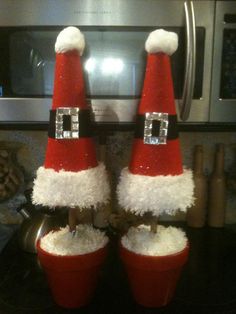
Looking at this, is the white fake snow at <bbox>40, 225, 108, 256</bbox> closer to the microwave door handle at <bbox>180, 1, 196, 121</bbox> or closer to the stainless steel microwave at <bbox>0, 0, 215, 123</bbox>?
the stainless steel microwave at <bbox>0, 0, 215, 123</bbox>

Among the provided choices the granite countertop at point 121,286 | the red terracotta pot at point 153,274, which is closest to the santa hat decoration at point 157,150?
the red terracotta pot at point 153,274

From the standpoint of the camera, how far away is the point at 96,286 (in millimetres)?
861

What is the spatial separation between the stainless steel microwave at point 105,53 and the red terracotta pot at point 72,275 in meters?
0.34

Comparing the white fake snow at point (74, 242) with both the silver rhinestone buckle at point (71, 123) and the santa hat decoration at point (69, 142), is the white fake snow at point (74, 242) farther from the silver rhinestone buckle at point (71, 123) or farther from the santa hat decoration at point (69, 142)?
the silver rhinestone buckle at point (71, 123)

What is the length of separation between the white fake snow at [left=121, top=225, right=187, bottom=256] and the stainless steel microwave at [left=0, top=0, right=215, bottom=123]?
288 millimetres

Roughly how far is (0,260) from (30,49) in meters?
0.65

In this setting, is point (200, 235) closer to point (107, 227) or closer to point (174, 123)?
point (107, 227)

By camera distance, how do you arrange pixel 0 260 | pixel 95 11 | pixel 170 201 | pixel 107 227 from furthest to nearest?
pixel 107 227 → pixel 0 260 → pixel 95 11 → pixel 170 201

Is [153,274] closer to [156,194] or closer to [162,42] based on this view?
[156,194]

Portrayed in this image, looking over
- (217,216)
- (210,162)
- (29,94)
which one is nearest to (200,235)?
(217,216)

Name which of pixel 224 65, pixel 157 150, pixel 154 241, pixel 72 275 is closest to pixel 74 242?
pixel 72 275

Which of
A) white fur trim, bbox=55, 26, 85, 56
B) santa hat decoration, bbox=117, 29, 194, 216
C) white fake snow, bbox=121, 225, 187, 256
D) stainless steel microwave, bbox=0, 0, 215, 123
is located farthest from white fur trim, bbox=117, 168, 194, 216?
white fur trim, bbox=55, 26, 85, 56

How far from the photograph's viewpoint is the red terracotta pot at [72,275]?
76cm

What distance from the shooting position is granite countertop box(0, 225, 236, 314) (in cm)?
81
